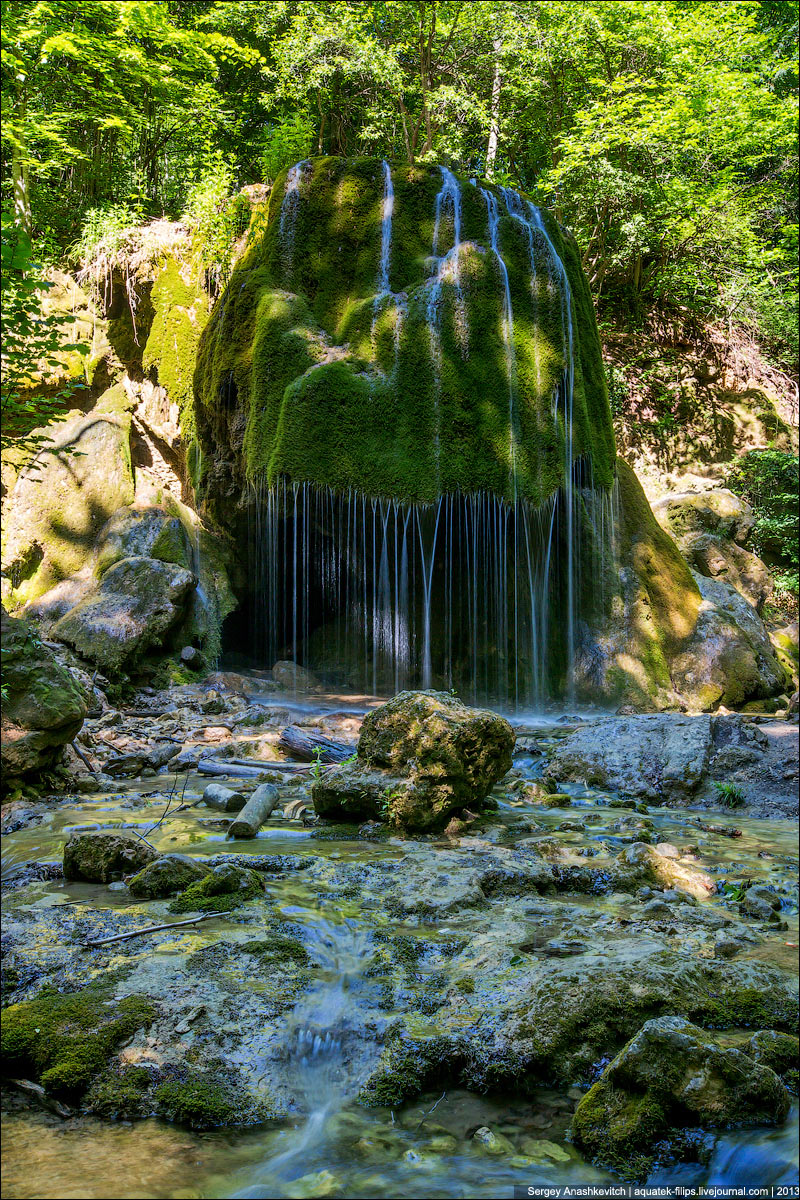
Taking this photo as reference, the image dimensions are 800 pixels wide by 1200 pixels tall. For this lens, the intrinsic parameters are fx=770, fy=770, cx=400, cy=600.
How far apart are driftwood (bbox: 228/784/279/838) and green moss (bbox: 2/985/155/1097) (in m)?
2.02

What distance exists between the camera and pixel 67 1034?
86.4 inches

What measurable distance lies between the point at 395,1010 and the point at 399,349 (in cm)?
902

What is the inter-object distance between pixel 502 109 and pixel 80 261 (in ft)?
33.7

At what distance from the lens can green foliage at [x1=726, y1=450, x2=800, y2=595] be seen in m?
15.5

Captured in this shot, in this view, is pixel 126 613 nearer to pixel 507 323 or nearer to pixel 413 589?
pixel 413 589

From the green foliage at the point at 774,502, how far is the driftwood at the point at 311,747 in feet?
39.5

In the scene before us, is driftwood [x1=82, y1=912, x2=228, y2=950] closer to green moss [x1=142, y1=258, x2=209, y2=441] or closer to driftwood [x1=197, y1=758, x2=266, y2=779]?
driftwood [x1=197, y1=758, x2=266, y2=779]

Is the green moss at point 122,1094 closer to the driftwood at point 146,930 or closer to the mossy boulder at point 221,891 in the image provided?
the driftwood at point 146,930

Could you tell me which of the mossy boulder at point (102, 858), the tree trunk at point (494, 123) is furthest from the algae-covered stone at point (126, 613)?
the tree trunk at point (494, 123)

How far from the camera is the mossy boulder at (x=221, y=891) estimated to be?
3.17m

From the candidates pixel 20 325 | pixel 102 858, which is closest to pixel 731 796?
pixel 102 858

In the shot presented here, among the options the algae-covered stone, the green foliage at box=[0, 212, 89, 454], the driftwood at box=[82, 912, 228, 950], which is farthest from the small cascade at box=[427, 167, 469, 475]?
the driftwood at box=[82, 912, 228, 950]

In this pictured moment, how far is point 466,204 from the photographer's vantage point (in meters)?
11.2

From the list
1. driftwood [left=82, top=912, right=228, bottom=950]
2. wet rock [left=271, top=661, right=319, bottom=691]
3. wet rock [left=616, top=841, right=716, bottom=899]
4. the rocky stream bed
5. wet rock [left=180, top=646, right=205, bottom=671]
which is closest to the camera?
Answer: the rocky stream bed
